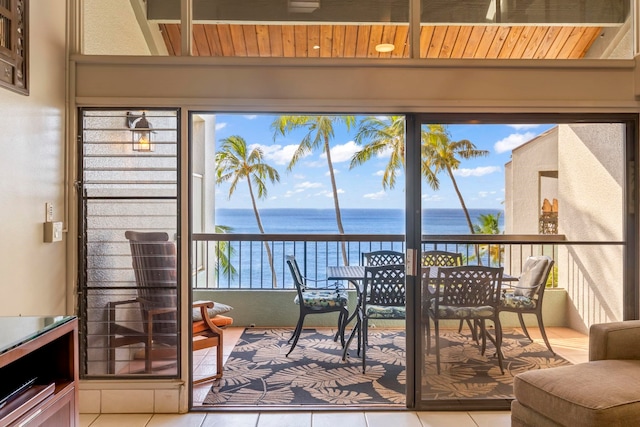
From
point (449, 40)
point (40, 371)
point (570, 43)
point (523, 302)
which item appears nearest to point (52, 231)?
point (40, 371)

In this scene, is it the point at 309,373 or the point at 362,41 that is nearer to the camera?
the point at 362,41

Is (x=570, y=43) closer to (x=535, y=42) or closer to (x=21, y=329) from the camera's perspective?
(x=535, y=42)

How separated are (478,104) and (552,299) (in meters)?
1.43

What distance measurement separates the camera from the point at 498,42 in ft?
9.61

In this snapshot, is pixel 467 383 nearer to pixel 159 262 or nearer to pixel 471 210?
pixel 471 210

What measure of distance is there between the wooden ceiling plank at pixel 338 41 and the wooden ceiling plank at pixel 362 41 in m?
0.10

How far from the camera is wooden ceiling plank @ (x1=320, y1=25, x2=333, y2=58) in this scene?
292 centimetres

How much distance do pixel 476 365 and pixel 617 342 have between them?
92 centimetres

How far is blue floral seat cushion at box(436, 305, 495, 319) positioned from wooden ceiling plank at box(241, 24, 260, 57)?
211cm

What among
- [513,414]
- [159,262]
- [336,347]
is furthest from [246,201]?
[513,414]

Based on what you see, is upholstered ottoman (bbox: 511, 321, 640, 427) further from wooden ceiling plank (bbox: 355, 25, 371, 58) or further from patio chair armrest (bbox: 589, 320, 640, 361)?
wooden ceiling plank (bbox: 355, 25, 371, 58)

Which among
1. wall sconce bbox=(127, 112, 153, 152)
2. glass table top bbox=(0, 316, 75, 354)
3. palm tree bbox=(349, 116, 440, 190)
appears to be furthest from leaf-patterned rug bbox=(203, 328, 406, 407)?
palm tree bbox=(349, 116, 440, 190)

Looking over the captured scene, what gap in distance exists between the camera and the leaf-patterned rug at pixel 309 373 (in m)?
3.19

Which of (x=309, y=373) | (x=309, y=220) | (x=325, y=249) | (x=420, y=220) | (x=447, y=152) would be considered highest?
(x=447, y=152)
